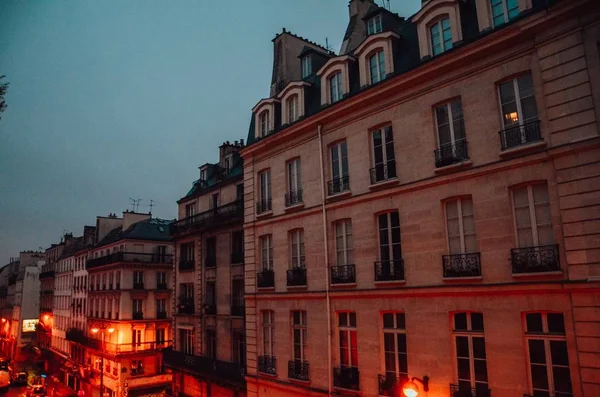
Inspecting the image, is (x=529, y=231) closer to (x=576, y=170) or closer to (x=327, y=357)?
(x=576, y=170)

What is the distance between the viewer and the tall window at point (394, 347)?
14266 mm

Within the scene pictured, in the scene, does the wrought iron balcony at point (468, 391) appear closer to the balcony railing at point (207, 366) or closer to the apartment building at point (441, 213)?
the apartment building at point (441, 213)

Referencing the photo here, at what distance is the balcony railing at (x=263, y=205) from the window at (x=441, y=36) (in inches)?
388

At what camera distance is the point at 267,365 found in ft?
63.1

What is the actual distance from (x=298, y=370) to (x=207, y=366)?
10.4 m

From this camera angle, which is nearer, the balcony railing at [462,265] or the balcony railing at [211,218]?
the balcony railing at [462,265]

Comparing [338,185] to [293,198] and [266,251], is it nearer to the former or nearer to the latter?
[293,198]

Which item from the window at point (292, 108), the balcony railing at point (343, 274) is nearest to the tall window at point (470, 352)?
the balcony railing at point (343, 274)

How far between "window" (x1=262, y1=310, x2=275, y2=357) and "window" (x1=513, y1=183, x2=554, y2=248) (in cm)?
1131

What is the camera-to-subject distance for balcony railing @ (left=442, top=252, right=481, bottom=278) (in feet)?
41.1

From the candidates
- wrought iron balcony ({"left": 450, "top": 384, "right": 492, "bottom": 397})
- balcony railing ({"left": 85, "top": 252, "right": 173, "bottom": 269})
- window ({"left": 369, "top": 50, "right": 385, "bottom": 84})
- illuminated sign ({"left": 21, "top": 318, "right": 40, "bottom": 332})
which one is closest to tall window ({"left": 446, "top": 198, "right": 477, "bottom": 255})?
wrought iron balcony ({"left": 450, "top": 384, "right": 492, "bottom": 397})

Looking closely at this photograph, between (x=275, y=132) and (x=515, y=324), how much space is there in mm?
12804

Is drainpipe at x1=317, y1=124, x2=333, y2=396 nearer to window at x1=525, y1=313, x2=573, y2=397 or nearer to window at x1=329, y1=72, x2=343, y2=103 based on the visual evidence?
window at x1=329, y1=72, x2=343, y2=103

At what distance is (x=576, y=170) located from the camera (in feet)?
35.7
